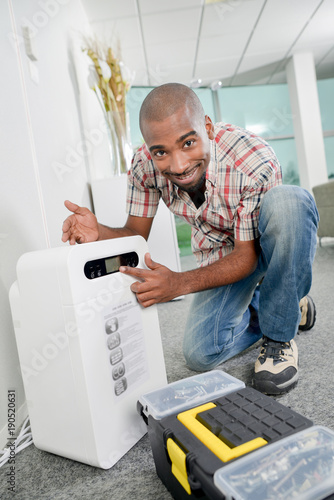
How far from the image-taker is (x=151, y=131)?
0.77m

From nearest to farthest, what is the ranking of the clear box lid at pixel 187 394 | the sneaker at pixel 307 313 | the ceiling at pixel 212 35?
the clear box lid at pixel 187 394 < the sneaker at pixel 307 313 < the ceiling at pixel 212 35

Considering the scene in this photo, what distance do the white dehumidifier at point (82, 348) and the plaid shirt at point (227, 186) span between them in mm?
305

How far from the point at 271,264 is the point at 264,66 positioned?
400 cm

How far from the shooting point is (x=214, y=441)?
428mm

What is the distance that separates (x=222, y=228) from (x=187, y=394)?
0.47 m

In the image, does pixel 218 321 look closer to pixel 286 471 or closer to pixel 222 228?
pixel 222 228

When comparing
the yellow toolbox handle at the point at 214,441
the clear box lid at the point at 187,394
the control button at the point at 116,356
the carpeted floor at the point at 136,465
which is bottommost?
the carpeted floor at the point at 136,465

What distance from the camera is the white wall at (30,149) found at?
740mm

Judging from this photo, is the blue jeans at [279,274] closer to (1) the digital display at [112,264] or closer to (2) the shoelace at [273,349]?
(2) the shoelace at [273,349]

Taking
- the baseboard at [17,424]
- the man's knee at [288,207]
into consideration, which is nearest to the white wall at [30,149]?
the baseboard at [17,424]

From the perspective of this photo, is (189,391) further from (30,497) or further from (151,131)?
(151,131)

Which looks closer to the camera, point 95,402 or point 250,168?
point 95,402

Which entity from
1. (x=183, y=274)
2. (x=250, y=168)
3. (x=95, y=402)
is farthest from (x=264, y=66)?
(x=95, y=402)

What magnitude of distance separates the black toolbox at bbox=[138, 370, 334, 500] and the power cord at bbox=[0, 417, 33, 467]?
269mm
